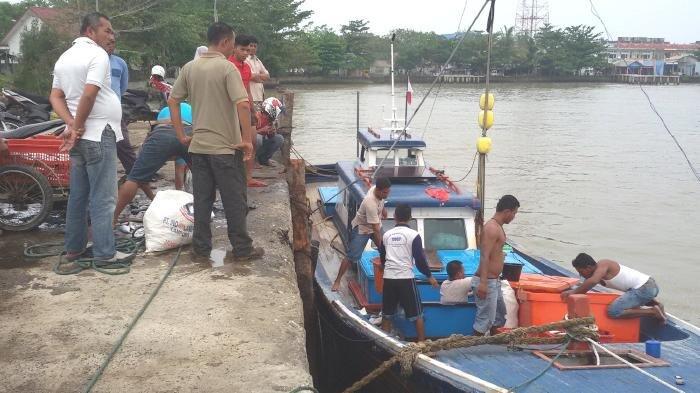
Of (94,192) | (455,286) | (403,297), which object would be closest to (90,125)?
(94,192)

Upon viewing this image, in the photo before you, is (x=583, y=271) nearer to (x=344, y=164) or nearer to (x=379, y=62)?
(x=344, y=164)

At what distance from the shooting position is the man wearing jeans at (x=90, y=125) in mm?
4582

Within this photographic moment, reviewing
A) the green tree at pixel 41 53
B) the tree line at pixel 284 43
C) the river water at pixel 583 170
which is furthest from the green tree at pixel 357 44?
the green tree at pixel 41 53

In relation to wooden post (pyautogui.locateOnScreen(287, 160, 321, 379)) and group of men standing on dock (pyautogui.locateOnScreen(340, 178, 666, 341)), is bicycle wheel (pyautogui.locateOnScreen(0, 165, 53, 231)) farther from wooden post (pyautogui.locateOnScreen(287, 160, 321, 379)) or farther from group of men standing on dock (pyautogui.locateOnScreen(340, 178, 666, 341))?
group of men standing on dock (pyautogui.locateOnScreen(340, 178, 666, 341))

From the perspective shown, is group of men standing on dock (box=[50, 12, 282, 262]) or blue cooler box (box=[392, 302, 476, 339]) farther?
blue cooler box (box=[392, 302, 476, 339])

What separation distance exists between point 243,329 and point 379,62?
82.8m

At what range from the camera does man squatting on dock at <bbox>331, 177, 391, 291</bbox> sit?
698cm

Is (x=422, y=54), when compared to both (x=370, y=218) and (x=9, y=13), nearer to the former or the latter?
(x=9, y=13)

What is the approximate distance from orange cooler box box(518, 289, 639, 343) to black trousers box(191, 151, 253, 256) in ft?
9.01

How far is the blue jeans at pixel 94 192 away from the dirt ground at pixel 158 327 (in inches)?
10.6

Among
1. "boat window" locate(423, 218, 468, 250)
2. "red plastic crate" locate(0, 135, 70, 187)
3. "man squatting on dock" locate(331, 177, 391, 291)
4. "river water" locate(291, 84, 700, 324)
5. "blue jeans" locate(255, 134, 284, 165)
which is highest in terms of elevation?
"red plastic crate" locate(0, 135, 70, 187)

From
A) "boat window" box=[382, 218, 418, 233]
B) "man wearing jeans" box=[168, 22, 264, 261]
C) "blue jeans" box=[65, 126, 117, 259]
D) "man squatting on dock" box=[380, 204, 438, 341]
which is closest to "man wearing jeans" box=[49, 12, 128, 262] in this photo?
"blue jeans" box=[65, 126, 117, 259]

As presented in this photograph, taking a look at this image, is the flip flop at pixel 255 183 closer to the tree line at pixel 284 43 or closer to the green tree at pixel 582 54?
the tree line at pixel 284 43

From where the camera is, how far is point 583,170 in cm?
2283
